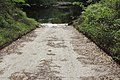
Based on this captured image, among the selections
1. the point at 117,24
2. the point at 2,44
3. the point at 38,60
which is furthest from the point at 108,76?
the point at 2,44

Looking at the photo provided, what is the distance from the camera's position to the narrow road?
9406 mm

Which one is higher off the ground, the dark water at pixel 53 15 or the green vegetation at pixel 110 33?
the green vegetation at pixel 110 33

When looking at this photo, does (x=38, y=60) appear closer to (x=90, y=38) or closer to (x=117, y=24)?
(x=117, y=24)

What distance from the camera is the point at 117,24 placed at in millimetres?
14070

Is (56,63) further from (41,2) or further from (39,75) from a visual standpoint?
(41,2)

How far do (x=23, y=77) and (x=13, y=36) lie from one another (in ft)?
30.6

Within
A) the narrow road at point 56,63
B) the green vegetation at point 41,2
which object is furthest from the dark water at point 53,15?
the narrow road at point 56,63

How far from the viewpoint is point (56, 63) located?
1130cm

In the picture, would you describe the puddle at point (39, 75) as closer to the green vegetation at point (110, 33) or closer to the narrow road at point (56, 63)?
the narrow road at point (56, 63)

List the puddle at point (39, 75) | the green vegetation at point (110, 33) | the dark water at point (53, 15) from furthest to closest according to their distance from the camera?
1. the dark water at point (53, 15)
2. the green vegetation at point (110, 33)
3. the puddle at point (39, 75)

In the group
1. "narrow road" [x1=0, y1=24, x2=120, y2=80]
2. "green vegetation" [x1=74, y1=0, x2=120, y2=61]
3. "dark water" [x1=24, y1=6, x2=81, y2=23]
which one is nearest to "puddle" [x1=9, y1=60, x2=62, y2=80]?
"narrow road" [x1=0, y1=24, x2=120, y2=80]

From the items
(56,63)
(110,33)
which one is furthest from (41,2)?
(56,63)

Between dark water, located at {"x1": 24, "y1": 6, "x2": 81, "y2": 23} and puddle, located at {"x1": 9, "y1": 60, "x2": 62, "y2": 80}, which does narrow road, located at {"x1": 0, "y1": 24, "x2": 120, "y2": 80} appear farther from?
dark water, located at {"x1": 24, "y1": 6, "x2": 81, "y2": 23}

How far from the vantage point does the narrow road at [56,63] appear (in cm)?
941
